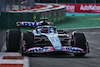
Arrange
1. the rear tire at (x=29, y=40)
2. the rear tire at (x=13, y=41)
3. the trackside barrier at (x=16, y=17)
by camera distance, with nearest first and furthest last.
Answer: the rear tire at (x=29, y=40)
the rear tire at (x=13, y=41)
the trackside barrier at (x=16, y=17)

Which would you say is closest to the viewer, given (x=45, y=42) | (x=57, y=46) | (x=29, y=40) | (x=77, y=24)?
(x=57, y=46)

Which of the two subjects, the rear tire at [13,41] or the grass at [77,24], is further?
the grass at [77,24]

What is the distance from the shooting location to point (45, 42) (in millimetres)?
12867

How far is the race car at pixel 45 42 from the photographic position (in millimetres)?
12180

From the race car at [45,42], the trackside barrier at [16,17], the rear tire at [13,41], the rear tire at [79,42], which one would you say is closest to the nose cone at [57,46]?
the race car at [45,42]

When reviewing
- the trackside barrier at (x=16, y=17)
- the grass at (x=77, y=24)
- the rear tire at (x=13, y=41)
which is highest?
the rear tire at (x=13, y=41)

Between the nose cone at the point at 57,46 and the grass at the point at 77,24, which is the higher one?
the nose cone at the point at 57,46

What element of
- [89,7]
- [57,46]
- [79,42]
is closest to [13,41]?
[57,46]

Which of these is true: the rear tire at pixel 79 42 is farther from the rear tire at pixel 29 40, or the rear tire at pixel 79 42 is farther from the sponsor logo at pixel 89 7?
the sponsor logo at pixel 89 7

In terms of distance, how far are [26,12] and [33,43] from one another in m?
14.3

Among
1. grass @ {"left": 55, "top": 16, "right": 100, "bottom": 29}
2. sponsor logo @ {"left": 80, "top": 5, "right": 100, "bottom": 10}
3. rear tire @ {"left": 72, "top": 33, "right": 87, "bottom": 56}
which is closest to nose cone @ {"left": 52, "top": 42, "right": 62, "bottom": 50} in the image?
rear tire @ {"left": 72, "top": 33, "right": 87, "bottom": 56}

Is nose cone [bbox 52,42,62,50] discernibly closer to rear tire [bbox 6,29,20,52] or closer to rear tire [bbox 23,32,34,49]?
rear tire [bbox 23,32,34,49]

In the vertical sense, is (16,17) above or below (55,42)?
below

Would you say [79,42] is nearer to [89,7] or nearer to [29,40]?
[29,40]
